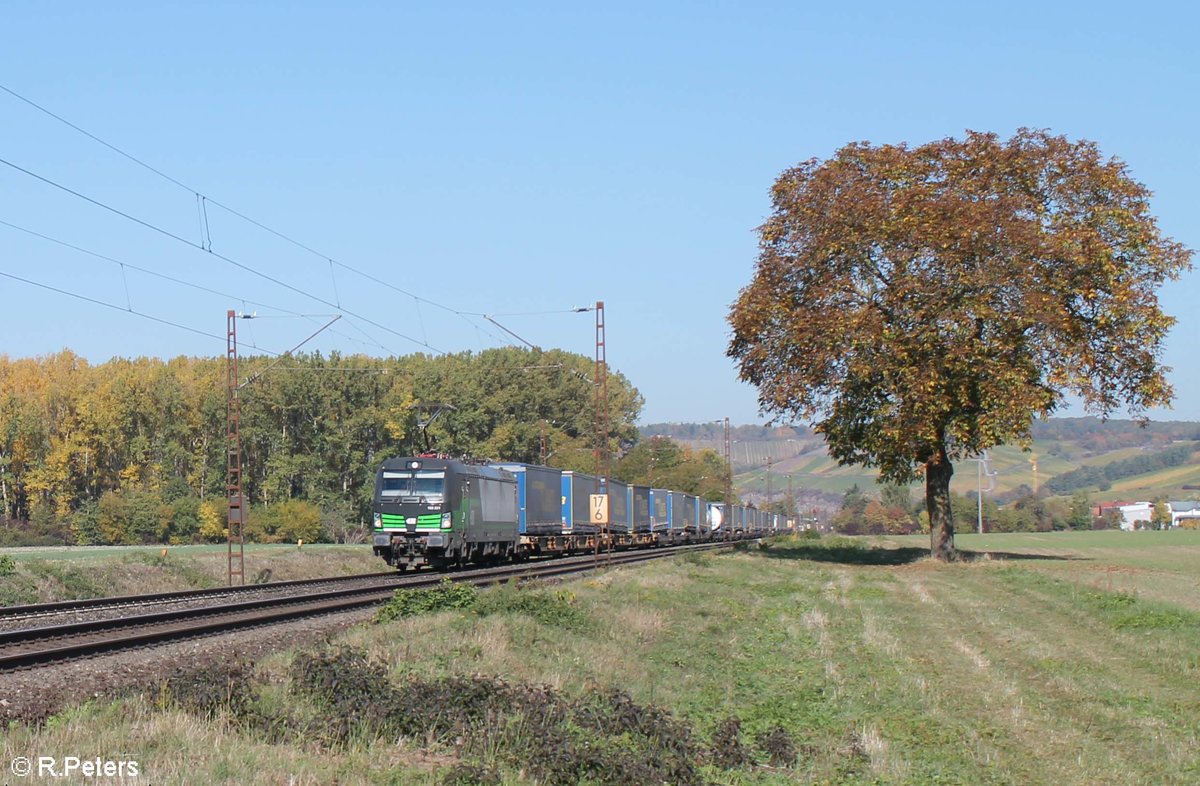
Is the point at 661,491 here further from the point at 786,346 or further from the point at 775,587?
the point at 775,587

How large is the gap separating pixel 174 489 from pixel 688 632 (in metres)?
84.4

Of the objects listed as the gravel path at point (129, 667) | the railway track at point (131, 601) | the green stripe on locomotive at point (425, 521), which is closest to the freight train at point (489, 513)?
the green stripe on locomotive at point (425, 521)

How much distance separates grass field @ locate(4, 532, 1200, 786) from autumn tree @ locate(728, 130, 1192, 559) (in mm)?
13354

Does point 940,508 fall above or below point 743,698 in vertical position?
above

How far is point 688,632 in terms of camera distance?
2008cm

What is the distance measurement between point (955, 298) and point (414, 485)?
1810cm

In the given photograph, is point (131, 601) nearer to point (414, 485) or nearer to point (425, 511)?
point (425, 511)

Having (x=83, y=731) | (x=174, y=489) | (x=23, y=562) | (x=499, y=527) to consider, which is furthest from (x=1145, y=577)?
(x=174, y=489)

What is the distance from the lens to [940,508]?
1817 inches

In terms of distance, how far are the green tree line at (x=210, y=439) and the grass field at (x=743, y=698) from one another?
70.1 meters

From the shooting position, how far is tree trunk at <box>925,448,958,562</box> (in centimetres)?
4516

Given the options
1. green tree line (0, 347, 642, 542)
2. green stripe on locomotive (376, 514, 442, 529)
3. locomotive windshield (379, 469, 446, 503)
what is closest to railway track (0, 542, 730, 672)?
green stripe on locomotive (376, 514, 442, 529)

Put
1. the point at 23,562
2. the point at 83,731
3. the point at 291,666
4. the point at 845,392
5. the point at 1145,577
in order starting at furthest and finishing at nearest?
1. the point at 845,392
2. the point at 1145,577
3. the point at 23,562
4. the point at 291,666
5. the point at 83,731

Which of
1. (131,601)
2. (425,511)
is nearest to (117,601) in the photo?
(131,601)
